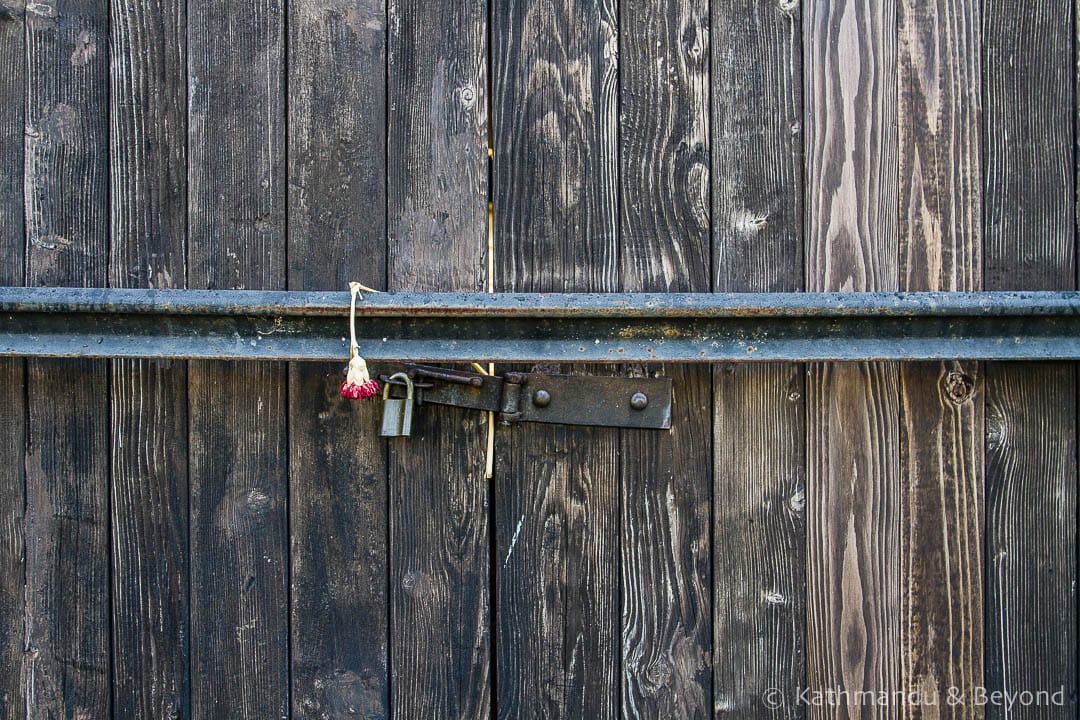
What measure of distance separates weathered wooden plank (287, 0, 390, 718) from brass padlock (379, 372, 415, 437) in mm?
74

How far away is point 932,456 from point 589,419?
690mm

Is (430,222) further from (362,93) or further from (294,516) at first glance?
(294,516)

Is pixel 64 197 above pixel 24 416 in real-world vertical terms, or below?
above

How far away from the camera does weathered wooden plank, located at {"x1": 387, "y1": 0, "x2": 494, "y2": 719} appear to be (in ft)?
4.49

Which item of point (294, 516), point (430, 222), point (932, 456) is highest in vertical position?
point (430, 222)

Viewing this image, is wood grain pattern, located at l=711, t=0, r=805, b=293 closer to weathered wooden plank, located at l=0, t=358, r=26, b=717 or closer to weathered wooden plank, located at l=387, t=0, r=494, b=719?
weathered wooden plank, located at l=387, t=0, r=494, b=719

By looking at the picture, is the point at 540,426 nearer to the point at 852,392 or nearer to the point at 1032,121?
the point at 852,392

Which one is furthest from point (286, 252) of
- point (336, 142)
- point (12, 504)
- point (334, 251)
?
point (12, 504)

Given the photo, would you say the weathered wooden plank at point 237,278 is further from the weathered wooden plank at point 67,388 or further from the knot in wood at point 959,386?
the knot in wood at point 959,386

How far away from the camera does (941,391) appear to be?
1.38 m

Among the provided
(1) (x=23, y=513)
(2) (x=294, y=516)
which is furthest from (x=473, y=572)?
(1) (x=23, y=513)

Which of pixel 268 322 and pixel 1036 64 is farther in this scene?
pixel 1036 64

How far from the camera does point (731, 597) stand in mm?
1399

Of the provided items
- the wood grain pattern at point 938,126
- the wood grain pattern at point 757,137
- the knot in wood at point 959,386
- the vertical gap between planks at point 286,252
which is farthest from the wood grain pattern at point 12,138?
the knot in wood at point 959,386
